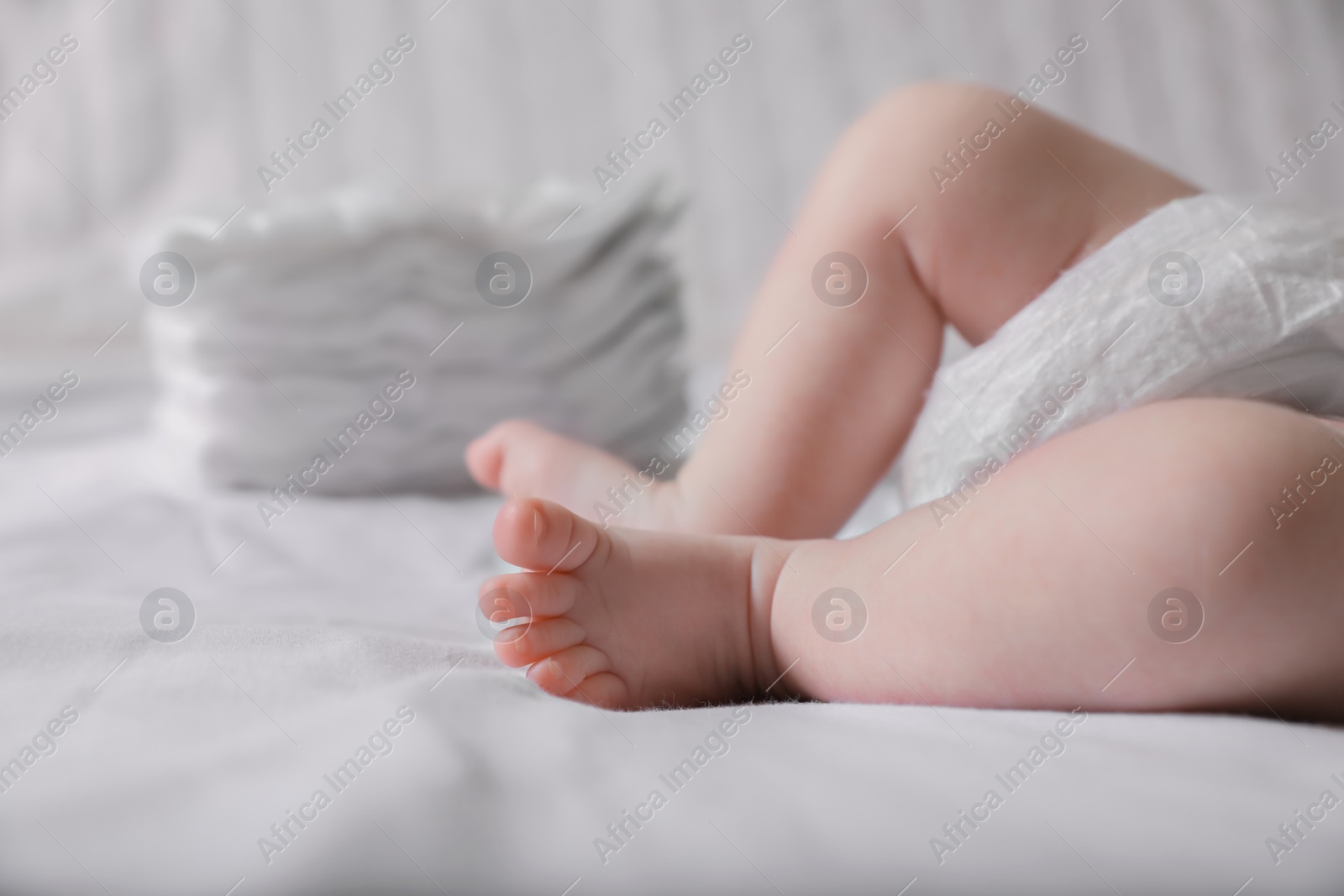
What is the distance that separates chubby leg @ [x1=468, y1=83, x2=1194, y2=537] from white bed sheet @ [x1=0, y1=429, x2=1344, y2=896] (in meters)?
0.21

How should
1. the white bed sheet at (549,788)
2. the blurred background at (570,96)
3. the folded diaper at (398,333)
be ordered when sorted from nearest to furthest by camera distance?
the white bed sheet at (549,788)
the folded diaper at (398,333)
the blurred background at (570,96)

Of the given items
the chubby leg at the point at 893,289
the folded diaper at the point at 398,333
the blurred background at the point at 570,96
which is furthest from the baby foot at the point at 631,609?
the blurred background at the point at 570,96

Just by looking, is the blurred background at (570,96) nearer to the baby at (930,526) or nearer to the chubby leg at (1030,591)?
the baby at (930,526)

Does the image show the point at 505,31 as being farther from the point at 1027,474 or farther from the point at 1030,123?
the point at 1027,474

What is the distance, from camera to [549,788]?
37 cm

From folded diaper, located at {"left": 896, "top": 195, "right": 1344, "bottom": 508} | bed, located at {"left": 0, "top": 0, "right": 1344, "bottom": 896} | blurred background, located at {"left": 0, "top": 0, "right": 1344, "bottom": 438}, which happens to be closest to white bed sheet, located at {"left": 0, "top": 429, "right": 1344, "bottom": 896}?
bed, located at {"left": 0, "top": 0, "right": 1344, "bottom": 896}

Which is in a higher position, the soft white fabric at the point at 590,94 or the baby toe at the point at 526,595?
the soft white fabric at the point at 590,94

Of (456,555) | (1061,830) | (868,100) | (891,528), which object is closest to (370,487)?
(456,555)

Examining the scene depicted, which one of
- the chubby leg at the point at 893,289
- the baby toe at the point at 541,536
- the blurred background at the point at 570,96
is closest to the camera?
the baby toe at the point at 541,536

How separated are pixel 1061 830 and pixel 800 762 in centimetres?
9

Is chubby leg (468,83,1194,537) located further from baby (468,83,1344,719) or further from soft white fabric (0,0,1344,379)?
soft white fabric (0,0,1344,379)

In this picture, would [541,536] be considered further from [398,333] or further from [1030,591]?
[398,333]

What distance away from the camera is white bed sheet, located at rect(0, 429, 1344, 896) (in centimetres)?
33

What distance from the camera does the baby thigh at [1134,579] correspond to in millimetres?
419
